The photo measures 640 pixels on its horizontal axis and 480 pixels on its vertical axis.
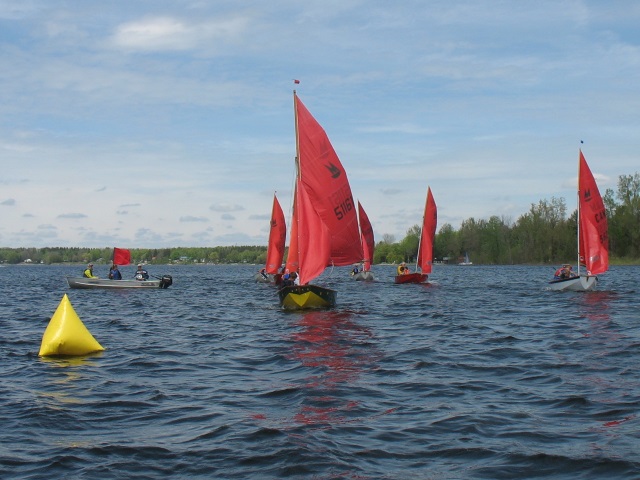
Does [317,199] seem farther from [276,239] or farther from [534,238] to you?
[534,238]

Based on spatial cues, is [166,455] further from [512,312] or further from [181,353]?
[512,312]

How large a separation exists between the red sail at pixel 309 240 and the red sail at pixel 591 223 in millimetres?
17678

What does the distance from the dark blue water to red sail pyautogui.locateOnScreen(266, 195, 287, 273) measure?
35.3m

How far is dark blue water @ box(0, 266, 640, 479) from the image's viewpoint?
8.73 meters

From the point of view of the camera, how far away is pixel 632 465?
8453 mm

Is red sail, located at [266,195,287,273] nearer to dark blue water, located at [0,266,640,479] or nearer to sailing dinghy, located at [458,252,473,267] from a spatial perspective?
dark blue water, located at [0,266,640,479]

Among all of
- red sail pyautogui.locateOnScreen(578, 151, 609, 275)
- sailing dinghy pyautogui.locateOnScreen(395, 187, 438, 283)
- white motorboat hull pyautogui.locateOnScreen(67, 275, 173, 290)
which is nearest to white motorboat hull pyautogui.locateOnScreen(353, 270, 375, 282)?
sailing dinghy pyautogui.locateOnScreen(395, 187, 438, 283)

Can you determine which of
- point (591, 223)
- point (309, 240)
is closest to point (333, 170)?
point (309, 240)

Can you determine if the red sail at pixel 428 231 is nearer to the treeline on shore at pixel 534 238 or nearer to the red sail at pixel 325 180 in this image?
the red sail at pixel 325 180

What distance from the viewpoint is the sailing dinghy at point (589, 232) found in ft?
129

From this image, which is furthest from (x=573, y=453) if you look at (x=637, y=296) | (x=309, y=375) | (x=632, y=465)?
(x=637, y=296)

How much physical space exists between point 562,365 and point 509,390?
296 centimetres

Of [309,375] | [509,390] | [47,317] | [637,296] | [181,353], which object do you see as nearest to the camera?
[509,390]

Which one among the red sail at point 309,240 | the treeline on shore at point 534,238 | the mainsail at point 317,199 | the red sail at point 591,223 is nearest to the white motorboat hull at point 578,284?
the red sail at point 591,223
